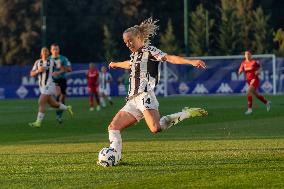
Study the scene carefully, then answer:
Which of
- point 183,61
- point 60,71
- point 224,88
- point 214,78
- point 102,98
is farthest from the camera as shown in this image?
point 214,78

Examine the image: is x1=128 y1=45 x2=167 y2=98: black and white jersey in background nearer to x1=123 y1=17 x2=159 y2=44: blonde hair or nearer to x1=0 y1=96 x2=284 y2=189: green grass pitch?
x1=123 y1=17 x2=159 y2=44: blonde hair

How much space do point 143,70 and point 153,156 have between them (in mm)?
1745

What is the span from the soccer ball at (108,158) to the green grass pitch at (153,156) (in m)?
0.12

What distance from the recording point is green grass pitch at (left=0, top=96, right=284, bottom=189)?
39.9 feet

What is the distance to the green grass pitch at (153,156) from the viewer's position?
12156 mm

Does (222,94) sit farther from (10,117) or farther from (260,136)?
(260,136)

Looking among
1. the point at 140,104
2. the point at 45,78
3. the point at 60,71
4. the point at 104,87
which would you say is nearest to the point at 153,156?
the point at 140,104

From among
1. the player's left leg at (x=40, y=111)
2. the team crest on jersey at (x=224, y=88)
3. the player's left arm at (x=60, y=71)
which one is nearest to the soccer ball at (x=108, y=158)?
the player's left leg at (x=40, y=111)

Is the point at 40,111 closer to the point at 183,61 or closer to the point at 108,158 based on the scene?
the point at 108,158

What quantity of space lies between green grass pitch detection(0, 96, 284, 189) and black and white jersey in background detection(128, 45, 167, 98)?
3.61 ft

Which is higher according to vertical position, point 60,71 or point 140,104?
point 60,71

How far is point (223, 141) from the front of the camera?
1880 centimetres

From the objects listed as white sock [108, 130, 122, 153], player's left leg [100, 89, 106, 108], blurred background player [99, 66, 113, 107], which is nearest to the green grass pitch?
white sock [108, 130, 122, 153]

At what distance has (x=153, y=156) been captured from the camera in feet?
51.1
